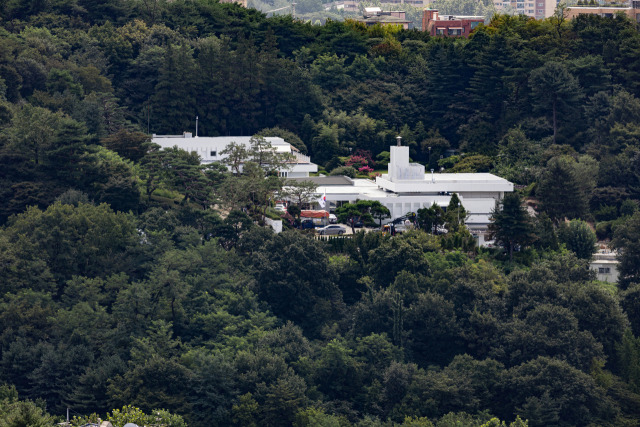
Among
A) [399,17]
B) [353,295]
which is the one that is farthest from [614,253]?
[399,17]

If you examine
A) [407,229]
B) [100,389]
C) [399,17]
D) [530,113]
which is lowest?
[100,389]

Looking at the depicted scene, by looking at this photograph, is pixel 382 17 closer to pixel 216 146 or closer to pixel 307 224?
pixel 216 146

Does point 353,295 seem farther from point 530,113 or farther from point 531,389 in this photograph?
point 530,113

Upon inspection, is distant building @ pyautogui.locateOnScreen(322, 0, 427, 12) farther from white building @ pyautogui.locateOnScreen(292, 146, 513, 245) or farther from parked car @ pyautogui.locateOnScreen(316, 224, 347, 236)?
parked car @ pyautogui.locateOnScreen(316, 224, 347, 236)

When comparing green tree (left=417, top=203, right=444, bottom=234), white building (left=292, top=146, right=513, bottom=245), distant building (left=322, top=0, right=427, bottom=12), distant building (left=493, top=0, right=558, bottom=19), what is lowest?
green tree (left=417, top=203, right=444, bottom=234)

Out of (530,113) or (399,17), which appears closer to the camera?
Answer: (530,113)

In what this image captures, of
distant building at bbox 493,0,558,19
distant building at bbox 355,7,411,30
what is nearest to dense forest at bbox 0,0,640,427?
distant building at bbox 355,7,411,30
